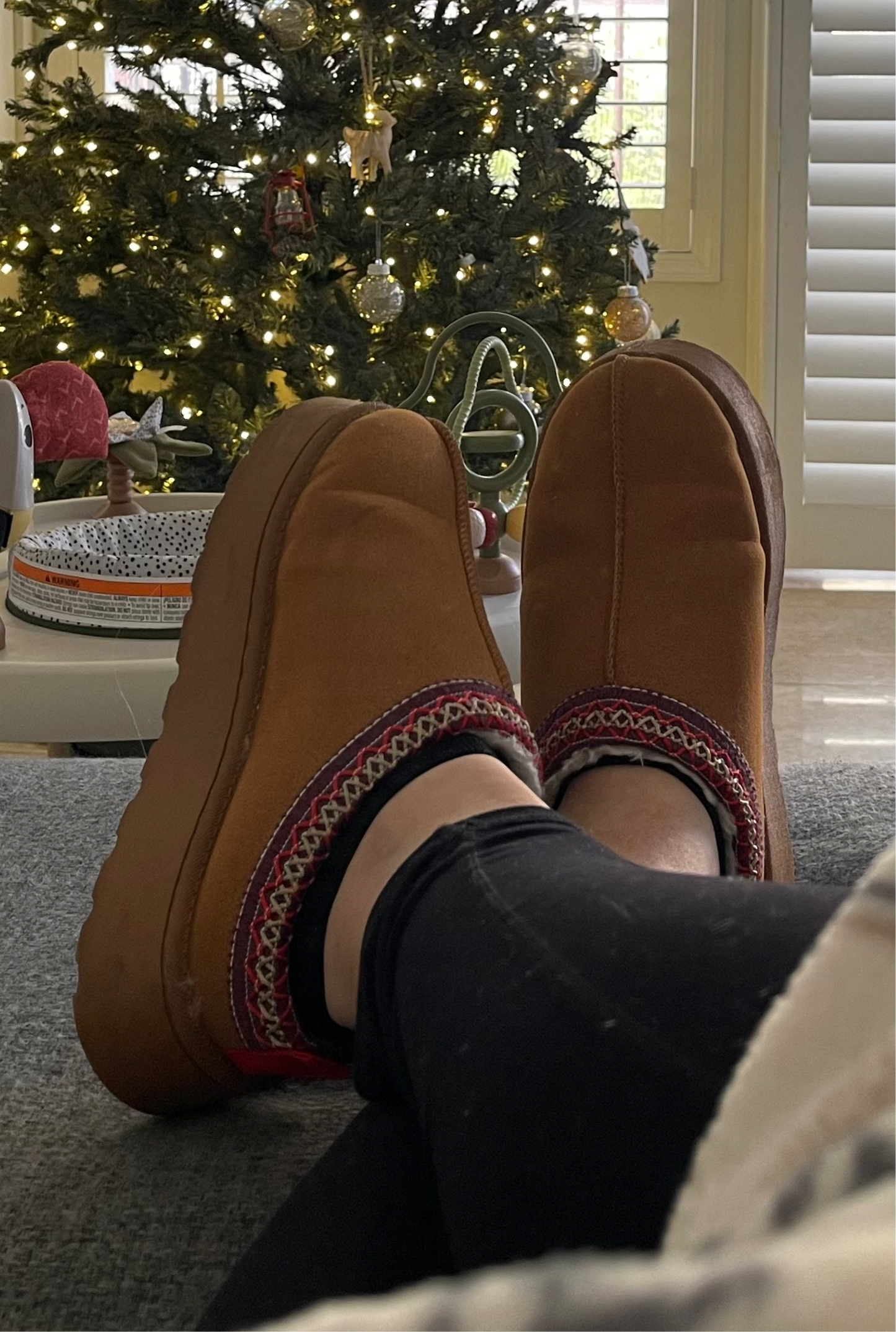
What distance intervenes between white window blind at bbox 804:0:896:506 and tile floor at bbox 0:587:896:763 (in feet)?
0.80

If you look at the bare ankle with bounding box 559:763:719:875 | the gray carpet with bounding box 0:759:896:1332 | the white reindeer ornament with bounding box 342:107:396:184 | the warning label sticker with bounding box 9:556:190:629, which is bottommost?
the gray carpet with bounding box 0:759:896:1332

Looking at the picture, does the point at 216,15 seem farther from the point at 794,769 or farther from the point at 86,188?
the point at 794,769

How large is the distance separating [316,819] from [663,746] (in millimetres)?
277

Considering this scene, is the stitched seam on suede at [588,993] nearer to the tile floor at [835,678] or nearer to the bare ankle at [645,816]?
the bare ankle at [645,816]

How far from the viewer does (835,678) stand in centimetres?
252

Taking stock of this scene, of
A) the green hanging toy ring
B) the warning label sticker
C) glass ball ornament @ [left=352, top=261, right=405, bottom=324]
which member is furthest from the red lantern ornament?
the warning label sticker

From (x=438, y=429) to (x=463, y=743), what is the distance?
307mm

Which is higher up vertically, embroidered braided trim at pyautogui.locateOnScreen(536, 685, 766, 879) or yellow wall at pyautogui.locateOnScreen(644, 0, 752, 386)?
yellow wall at pyautogui.locateOnScreen(644, 0, 752, 386)

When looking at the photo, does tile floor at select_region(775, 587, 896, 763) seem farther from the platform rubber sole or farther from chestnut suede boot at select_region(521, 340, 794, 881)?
the platform rubber sole

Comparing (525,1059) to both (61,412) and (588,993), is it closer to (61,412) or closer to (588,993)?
(588,993)

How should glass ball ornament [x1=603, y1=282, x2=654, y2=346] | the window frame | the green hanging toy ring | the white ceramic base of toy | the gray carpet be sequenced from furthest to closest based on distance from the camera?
the window frame < glass ball ornament [x1=603, y1=282, x2=654, y2=346] < the green hanging toy ring < the white ceramic base of toy < the gray carpet

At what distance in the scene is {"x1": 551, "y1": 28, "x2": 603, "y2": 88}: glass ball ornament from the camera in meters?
2.32

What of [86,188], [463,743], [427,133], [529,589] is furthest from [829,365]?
[463,743]

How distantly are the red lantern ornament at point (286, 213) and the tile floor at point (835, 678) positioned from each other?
925 mm
